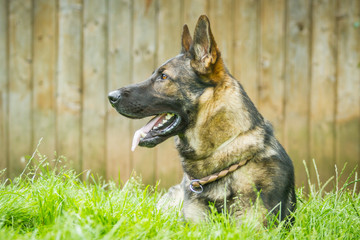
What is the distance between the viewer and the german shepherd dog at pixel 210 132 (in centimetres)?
227

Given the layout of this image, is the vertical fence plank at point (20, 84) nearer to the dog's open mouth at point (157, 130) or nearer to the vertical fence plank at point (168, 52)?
the vertical fence plank at point (168, 52)

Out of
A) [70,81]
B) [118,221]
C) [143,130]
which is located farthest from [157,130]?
[70,81]

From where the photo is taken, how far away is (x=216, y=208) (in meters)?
2.29

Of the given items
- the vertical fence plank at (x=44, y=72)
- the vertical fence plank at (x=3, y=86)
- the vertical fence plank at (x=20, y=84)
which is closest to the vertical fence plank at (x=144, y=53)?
the vertical fence plank at (x=44, y=72)

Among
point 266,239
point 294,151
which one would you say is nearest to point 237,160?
point 266,239

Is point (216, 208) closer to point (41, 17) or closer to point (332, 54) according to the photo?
point (332, 54)

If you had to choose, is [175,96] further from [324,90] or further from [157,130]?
[324,90]

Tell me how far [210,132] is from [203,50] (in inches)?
19.7

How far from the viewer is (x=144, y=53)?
3.93 metres

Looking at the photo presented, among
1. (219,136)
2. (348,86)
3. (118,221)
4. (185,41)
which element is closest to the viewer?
(118,221)

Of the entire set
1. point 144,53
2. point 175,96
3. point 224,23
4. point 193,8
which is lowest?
point 175,96

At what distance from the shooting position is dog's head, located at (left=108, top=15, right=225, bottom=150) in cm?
245

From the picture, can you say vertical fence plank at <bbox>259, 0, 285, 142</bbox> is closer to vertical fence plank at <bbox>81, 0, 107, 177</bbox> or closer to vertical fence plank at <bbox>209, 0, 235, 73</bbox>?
vertical fence plank at <bbox>209, 0, 235, 73</bbox>

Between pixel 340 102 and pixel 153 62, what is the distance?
5.88 ft
